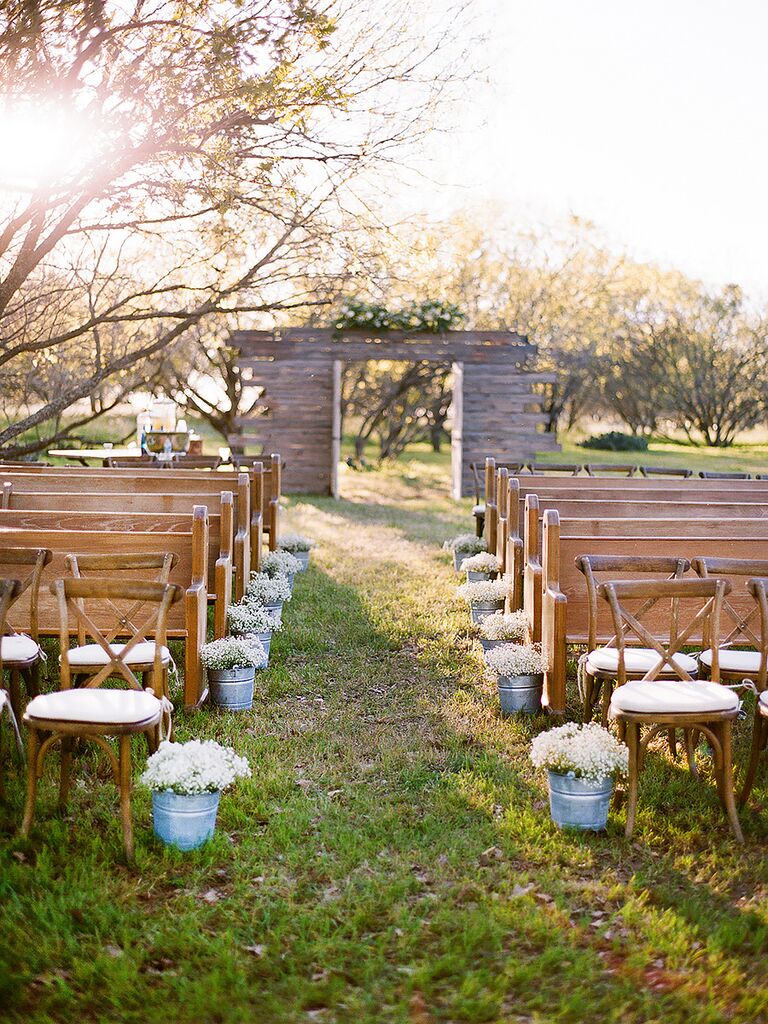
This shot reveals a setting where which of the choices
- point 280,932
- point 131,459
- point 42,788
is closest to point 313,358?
point 131,459

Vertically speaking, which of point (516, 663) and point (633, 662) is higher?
point (633, 662)

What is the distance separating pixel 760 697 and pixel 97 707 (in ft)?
9.69

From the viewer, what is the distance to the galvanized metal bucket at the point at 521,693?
608 centimetres

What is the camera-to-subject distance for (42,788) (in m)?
4.93

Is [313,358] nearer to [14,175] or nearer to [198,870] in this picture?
[14,175]

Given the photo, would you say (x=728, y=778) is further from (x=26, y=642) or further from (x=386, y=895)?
(x=26, y=642)

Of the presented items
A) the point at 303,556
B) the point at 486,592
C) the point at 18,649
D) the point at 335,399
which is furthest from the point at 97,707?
the point at 335,399

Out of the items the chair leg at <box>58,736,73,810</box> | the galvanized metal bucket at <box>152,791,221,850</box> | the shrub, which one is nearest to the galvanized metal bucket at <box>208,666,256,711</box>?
the chair leg at <box>58,736,73,810</box>

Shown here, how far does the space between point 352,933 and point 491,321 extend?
29.2m

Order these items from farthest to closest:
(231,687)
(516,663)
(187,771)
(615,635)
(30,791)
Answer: (231,687) < (516,663) < (615,635) < (30,791) < (187,771)

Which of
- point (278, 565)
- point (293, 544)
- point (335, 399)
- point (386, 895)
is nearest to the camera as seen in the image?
point (386, 895)

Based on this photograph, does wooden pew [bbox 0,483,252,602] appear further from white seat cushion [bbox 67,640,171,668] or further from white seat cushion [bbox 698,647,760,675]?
white seat cushion [bbox 698,647,760,675]

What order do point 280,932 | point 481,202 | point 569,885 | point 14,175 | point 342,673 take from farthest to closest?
1. point 481,202
2. point 342,673
3. point 14,175
4. point 569,885
5. point 280,932

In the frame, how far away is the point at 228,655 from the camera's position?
6.08 m
